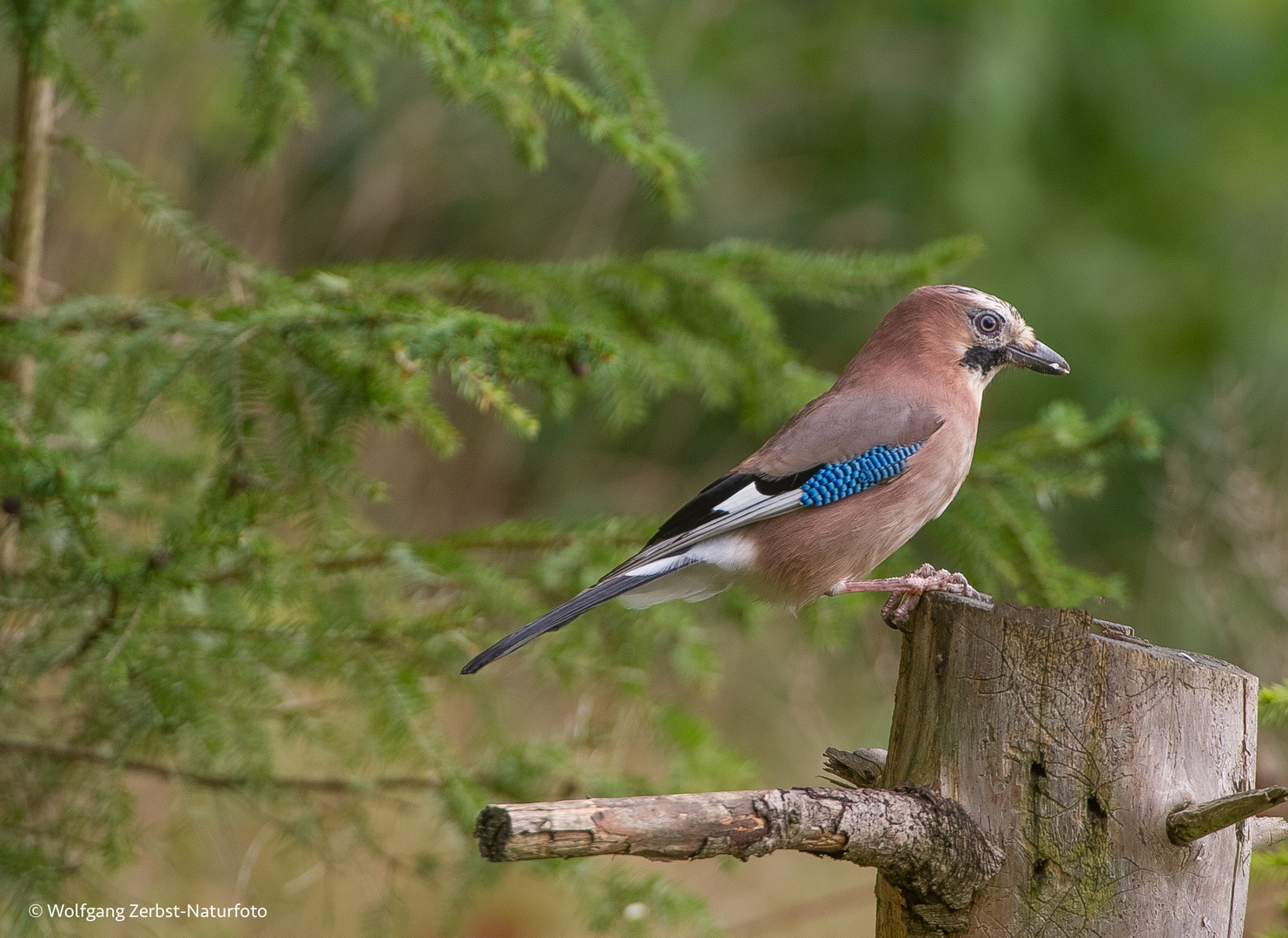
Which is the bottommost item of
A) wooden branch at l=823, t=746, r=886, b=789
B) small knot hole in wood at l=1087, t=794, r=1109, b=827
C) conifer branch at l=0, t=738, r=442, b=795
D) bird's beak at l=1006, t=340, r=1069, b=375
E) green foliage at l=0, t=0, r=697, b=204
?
conifer branch at l=0, t=738, r=442, b=795

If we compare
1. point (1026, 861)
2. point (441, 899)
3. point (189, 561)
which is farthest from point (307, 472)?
point (441, 899)

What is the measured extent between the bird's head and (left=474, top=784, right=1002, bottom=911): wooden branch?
1578 millimetres

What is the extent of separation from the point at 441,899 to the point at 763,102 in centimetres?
456

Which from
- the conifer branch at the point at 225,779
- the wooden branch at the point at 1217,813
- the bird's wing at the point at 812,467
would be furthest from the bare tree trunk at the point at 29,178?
the wooden branch at the point at 1217,813

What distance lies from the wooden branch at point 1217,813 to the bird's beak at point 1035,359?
1551mm

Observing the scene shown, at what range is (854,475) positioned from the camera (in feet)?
10.1

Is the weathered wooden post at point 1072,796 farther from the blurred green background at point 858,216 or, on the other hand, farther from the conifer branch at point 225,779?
the blurred green background at point 858,216

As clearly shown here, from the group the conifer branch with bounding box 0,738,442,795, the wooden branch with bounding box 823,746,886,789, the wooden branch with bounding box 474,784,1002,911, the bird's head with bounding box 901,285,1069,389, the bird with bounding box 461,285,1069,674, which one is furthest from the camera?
the bird's head with bounding box 901,285,1069,389

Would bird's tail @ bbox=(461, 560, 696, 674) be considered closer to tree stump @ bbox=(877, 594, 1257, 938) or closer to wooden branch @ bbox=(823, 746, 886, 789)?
wooden branch @ bbox=(823, 746, 886, 789)

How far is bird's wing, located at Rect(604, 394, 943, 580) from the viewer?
3.01 metres

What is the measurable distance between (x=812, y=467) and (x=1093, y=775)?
3.92 ft

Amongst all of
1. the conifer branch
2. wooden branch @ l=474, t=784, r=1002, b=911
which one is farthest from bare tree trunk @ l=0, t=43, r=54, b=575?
wooden branch @ l=474, t=784, r=1002, b=911

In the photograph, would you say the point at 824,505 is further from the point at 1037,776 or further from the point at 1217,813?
the point at 1217,813

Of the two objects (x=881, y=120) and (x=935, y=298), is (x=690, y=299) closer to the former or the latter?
(x=935, y=298)
